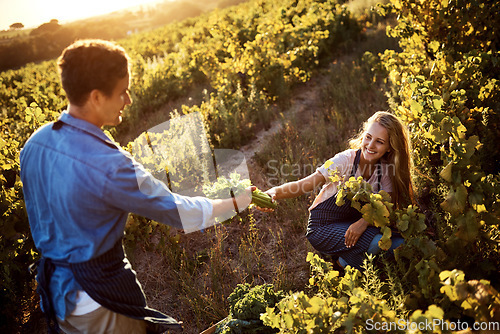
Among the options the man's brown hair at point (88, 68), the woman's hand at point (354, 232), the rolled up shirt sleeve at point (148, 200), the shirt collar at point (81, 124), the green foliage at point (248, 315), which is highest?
the man's brown hair at point (88, 68)

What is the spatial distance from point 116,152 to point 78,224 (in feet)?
1.08

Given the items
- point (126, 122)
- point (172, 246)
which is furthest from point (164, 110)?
point (172, 246)

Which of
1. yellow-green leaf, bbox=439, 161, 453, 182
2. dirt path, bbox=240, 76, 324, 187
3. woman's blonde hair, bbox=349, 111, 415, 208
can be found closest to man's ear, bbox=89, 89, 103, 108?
yellow-green leaf, bbox=439, 161, 453, 182

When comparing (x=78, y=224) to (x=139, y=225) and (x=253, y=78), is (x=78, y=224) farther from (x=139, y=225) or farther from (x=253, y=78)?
(x=253, y=78)

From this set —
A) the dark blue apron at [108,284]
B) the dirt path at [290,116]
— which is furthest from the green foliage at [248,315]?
the dirt path at [290,116]

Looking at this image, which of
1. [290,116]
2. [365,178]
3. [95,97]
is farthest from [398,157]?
[290,116]

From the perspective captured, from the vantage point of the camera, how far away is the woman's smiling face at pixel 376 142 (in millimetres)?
2770

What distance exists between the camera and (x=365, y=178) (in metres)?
2.97

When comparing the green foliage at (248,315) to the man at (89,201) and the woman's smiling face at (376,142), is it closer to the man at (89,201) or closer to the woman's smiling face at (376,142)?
the man at (89,201)

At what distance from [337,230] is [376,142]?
0.76m

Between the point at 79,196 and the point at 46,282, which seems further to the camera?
the point at 46,282

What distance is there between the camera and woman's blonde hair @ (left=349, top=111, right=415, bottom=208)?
9.09ft

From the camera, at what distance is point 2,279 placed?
3004 millimetres

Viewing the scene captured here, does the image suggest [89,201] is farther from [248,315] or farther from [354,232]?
[354,232]
